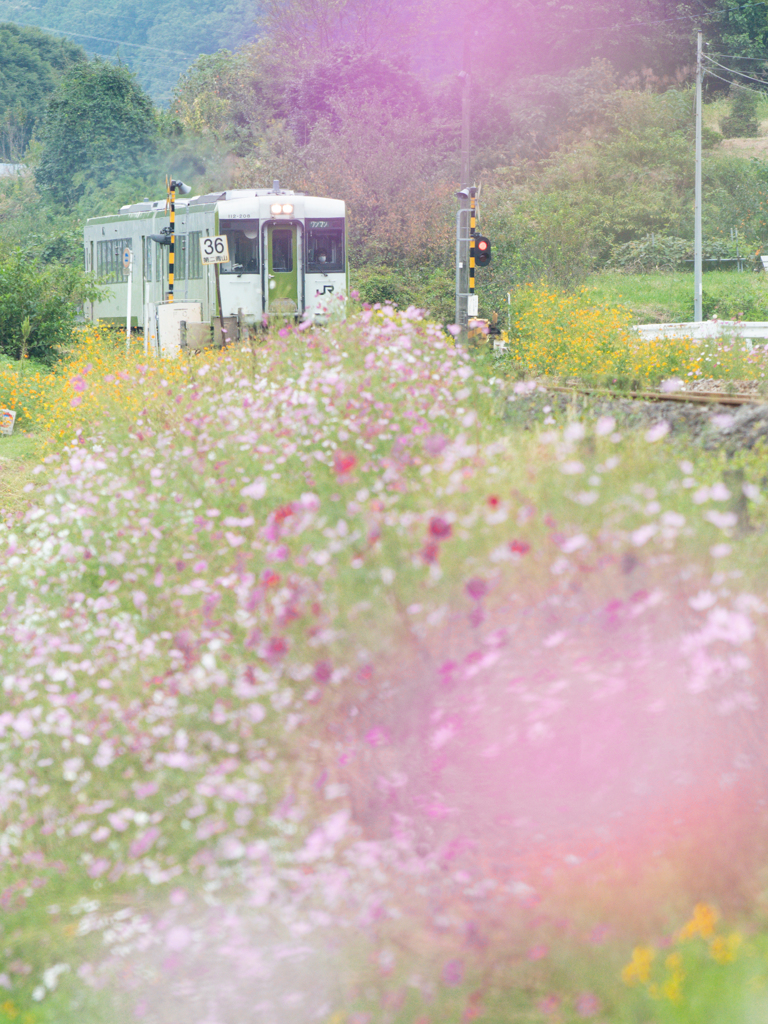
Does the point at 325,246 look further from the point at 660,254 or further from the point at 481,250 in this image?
the point at 660,254

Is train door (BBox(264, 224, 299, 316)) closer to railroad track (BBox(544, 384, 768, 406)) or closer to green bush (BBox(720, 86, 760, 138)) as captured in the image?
railroad track (BBox(544, 384, 768, 406))

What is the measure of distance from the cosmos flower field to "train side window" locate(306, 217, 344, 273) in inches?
622

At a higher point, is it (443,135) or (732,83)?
(732,83)

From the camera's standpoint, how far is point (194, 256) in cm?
2025

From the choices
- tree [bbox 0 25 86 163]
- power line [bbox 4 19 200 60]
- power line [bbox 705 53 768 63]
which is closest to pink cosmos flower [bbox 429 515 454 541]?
power line [bbox 705 53 768 63]

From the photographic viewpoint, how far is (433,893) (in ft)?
9.93

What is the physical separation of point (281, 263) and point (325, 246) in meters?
0.87

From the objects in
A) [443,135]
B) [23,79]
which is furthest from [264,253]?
[23,79]

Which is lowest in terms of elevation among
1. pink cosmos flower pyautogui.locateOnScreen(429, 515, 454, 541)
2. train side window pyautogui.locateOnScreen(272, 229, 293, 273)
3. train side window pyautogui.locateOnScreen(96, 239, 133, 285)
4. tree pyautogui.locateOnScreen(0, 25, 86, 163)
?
pink cosmos flower pyautogui.locateOnScreen(429, 515, 454, 541)

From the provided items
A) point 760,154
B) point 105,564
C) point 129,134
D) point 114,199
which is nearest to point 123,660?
point 105,564

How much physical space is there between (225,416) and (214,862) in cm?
320

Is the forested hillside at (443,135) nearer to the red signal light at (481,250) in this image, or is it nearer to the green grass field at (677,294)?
the green grass field at (677,294)

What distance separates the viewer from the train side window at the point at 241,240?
18984mm

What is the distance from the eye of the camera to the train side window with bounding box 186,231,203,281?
1988 cm
